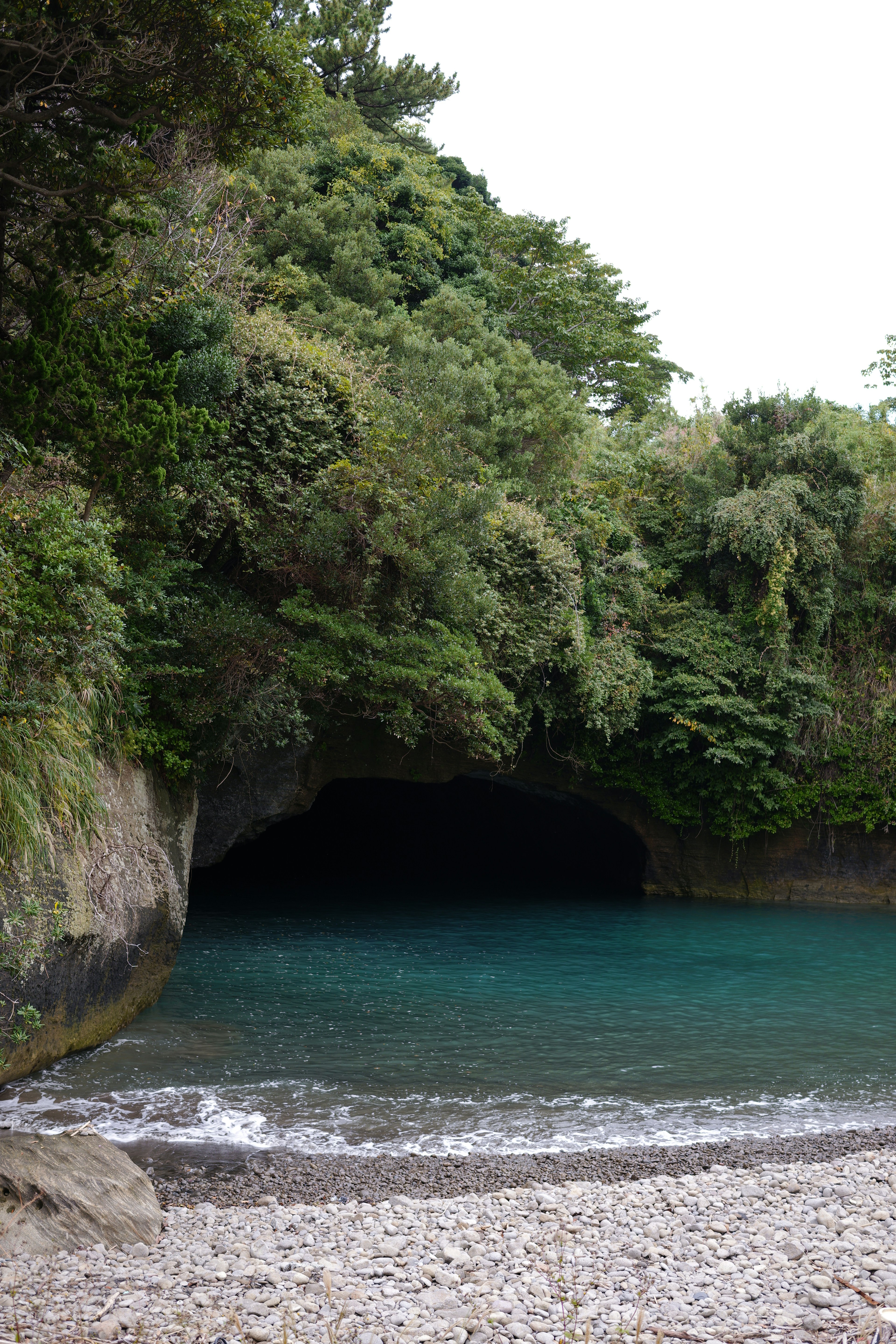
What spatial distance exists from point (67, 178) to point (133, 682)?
14.4 ft

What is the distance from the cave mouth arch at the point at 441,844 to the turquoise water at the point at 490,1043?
4.96 metres

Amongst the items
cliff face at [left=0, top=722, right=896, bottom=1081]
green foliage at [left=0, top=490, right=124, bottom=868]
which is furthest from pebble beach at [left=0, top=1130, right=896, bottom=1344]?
green foliage at [left=0, top=490, right=124, bottom=868]

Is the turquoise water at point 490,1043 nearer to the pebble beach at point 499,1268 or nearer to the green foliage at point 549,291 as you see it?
the pebble beach at point 499,1268

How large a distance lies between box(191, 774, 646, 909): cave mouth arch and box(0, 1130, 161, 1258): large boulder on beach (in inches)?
543

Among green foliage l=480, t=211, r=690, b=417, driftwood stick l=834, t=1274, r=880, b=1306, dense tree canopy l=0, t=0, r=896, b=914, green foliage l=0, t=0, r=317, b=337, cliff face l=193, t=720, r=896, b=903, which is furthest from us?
green foliage l=480, t=211, r=690, b=417

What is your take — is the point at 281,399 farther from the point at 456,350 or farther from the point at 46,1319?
the point at 46,1319

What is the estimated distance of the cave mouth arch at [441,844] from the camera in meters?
19.5

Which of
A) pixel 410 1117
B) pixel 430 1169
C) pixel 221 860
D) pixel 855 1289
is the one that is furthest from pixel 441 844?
pixel 855 1289

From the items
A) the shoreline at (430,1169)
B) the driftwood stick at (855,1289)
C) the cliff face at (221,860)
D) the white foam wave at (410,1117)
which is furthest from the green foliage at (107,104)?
the driftwood stick at (855,1289)

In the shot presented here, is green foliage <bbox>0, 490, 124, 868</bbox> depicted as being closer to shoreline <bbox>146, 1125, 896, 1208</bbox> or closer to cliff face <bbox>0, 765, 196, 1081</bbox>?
cliff face <bbox>0, 765, 196, 1081</bbox>

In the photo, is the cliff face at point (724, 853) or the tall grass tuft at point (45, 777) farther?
the cliff face at point (724, 853)

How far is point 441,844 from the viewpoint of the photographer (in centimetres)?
2331

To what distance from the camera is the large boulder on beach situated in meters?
4.33

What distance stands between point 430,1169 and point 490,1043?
9.47 feet
